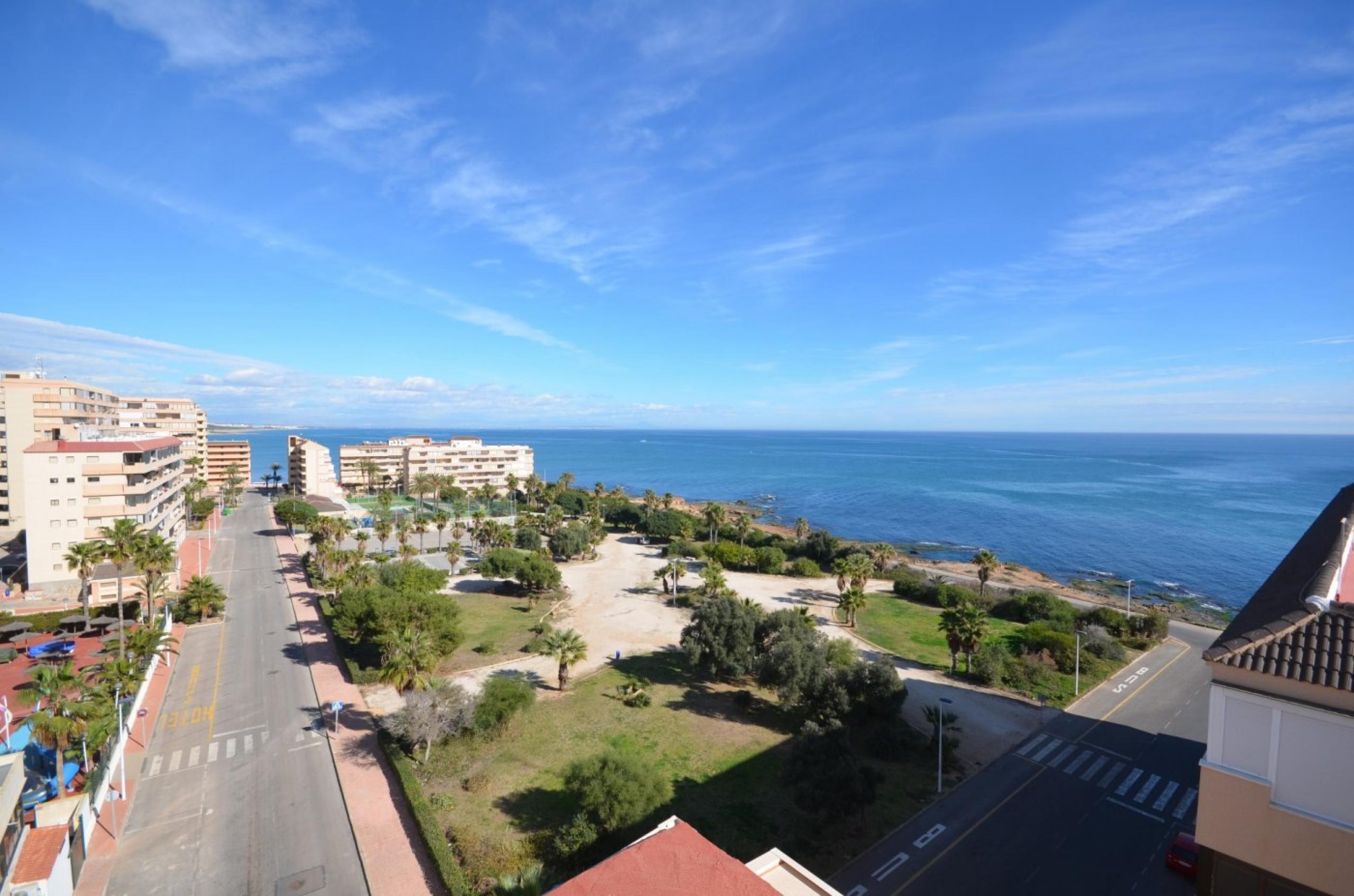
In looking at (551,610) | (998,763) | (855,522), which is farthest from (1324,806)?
(855,522)

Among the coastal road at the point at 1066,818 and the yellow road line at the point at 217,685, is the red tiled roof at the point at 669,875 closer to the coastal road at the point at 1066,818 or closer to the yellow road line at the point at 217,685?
the coastal road at the point at 1066,818

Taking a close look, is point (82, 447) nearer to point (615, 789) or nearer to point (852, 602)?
point (615, 789)

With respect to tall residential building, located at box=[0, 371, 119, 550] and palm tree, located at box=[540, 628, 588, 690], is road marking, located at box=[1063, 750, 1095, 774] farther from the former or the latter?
tall residential building, located at box=[0, 371, 119, 550]

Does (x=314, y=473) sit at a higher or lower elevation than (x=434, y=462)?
lower

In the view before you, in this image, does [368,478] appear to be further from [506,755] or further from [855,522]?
[506,755]

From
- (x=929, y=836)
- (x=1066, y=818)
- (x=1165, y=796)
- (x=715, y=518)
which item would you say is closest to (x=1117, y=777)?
(x=1165, y=796)

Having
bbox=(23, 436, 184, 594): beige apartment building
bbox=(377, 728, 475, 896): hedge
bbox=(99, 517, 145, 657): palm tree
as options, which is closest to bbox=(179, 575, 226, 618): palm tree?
bbox=(99, 517, 145, 657): palm tree
